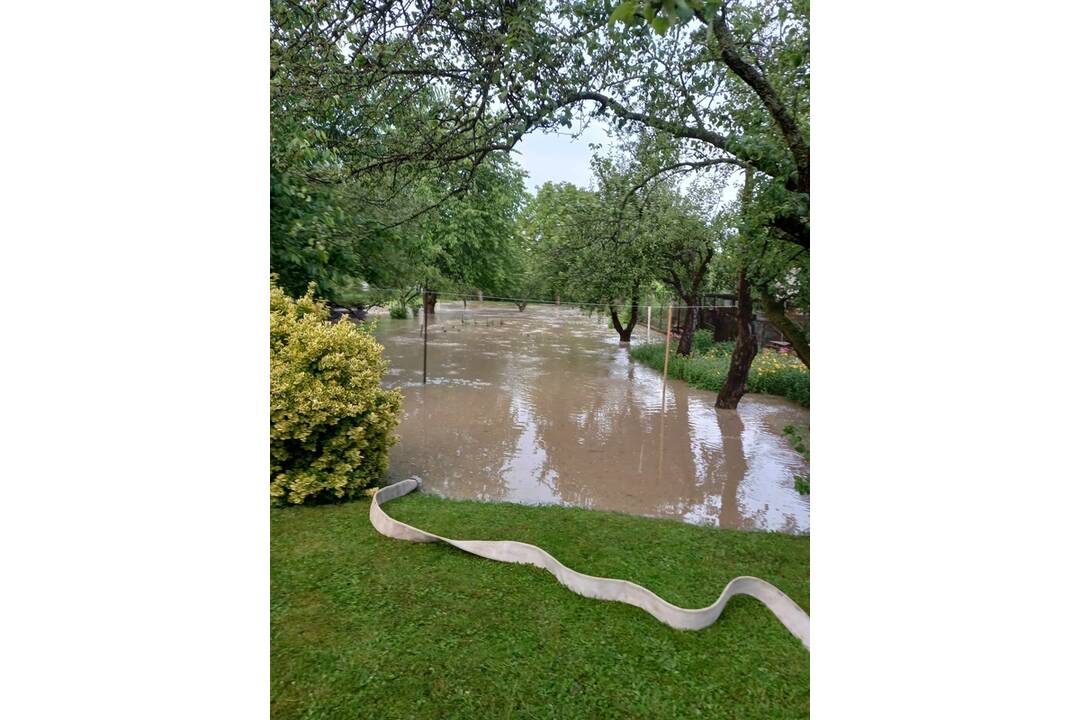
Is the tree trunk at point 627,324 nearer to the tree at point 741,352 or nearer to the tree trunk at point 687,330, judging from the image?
the tree trunk at point 687,330

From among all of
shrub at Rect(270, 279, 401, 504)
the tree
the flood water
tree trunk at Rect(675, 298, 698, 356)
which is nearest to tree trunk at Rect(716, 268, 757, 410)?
the tree

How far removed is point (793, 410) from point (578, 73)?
3176 millimetres

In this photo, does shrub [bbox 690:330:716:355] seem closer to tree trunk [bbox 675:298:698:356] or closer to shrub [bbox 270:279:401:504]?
tree trunk [bbox 675:298:698:356]

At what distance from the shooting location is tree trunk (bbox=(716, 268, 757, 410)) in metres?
4.19

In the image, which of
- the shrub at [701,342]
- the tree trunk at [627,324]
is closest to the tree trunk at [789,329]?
the shrub at [701,342]

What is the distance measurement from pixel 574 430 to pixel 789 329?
1989 millimetres

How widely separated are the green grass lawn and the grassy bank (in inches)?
89.6

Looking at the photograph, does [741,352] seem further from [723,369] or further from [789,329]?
[789,329]

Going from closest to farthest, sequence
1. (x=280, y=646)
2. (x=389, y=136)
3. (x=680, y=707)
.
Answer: (x=680, y=707)
(x=280, y=646)
(x=389, y=136)

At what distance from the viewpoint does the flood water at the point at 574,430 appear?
2.68 meters

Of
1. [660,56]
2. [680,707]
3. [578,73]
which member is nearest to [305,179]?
[578,73]

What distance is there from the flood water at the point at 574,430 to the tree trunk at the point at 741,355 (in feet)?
0.42
